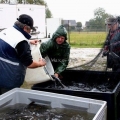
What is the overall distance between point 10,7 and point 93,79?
8.09 m

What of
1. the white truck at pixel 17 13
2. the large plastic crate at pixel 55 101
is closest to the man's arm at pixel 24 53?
the large plastic crate at pixel 55 101

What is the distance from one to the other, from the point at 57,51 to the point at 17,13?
772 centimetres

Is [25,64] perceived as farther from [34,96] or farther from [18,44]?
[34,96]

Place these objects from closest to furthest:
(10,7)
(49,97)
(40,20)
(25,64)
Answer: (49,97), (25,64), (10,7), (40,20)

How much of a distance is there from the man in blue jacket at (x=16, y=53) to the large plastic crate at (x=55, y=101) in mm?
381

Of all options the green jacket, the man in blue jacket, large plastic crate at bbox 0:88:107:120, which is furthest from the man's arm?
the green jacket

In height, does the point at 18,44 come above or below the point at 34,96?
above

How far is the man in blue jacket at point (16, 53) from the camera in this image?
2752 millimetres

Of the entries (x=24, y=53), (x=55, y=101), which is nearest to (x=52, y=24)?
(x=24, y=53)

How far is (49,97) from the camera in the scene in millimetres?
2428

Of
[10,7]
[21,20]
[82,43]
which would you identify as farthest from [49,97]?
[82,43]

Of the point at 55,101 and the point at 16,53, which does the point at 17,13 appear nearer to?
the point at 16,53

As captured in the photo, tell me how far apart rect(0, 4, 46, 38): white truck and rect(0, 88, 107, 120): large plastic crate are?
8381 mm

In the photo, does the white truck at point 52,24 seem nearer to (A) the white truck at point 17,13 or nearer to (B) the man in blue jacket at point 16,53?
(A) the white truck at point 17,13
